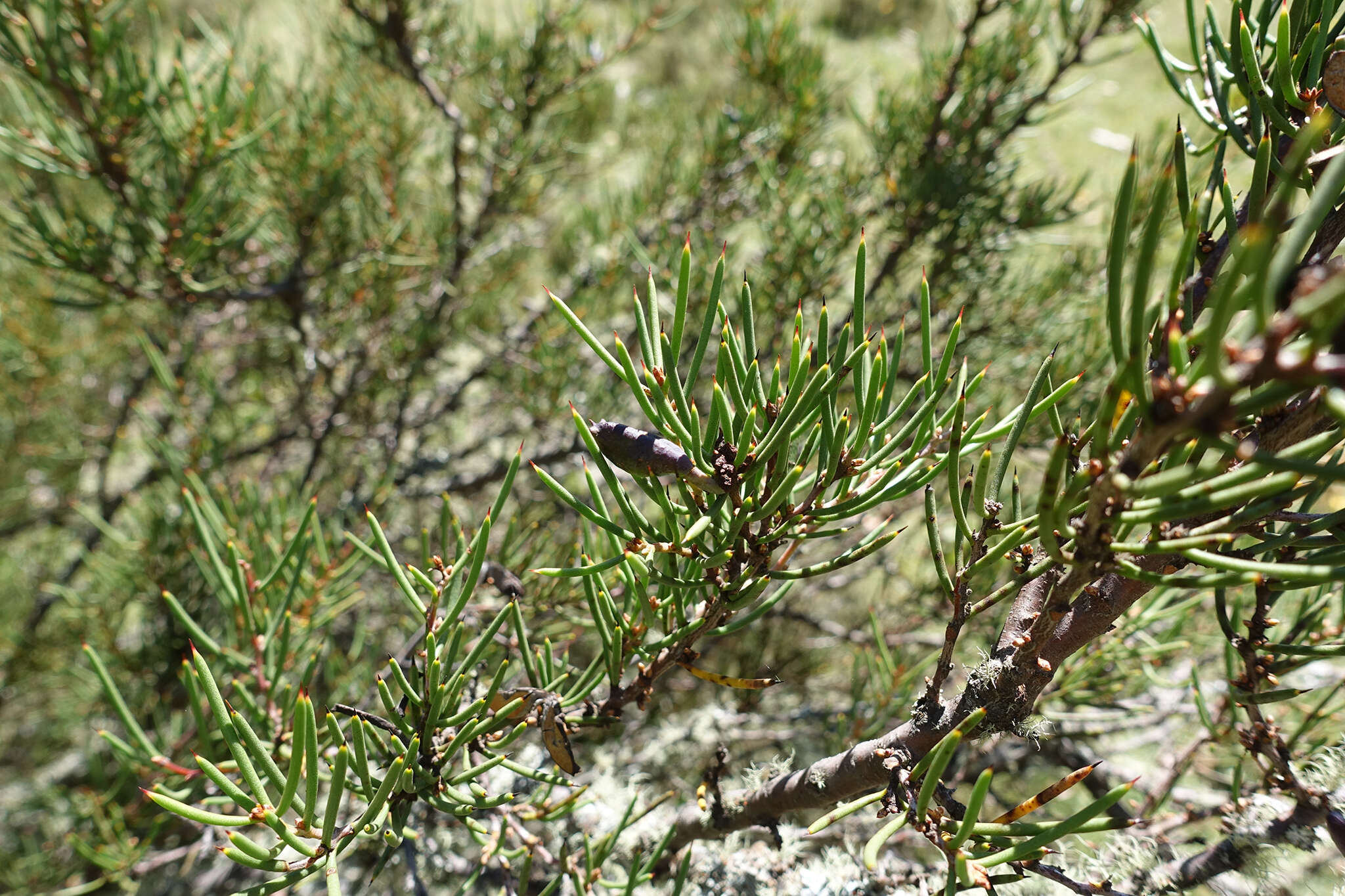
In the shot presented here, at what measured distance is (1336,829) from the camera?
1.12 feet

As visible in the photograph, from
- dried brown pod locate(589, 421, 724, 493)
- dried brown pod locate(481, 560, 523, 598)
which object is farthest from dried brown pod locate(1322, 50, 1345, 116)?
dried brown pod locate(481, 560, 523, 598)

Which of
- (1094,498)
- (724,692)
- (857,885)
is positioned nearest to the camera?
(1094,498)

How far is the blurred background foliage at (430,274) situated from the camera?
2.17ft

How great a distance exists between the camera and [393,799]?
1.07 feet

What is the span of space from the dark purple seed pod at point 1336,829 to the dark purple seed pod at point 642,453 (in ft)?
1.13

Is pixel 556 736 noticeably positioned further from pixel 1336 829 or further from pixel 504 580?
pixel 1336 829

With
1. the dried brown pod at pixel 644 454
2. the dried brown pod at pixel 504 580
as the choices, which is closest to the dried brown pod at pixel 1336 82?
the dried brown pod at pixel 644 454

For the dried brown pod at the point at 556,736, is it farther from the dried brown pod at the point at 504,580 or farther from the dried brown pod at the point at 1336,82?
the dried brown pod at the point at 1336,82

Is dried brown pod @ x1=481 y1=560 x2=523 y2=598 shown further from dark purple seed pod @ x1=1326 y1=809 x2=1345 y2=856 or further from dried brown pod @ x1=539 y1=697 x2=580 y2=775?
dark purple seed pod @ x1=1326 y1=809 x2=1345 y2=856

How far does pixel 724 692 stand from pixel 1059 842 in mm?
349

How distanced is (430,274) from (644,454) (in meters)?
0.87

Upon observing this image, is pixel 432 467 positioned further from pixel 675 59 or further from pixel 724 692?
pixel 675 59

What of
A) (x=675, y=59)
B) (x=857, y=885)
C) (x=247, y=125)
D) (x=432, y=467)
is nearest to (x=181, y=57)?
(x=247, y=125)

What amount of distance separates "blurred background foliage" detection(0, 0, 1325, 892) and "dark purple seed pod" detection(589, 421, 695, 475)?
20 centimetres
